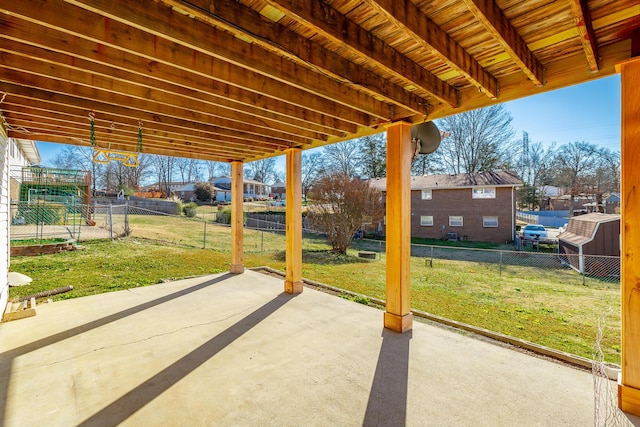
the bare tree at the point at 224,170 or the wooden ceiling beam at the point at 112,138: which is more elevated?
A: the bare tree at the point at 224,170

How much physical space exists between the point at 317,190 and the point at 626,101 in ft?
33.4

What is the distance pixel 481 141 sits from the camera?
935 inches

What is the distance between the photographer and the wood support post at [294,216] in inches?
209

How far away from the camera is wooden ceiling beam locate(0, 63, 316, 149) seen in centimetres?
267

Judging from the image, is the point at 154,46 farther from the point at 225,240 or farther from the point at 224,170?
the point at 224,170

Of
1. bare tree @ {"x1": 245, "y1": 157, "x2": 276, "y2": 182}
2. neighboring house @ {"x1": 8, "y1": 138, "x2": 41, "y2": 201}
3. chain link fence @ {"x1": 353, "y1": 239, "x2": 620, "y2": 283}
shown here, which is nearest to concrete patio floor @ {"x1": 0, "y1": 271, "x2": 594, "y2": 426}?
chain link fence @ {"x1": 353, "y1": 239, "x2": 620, "y2": 283}

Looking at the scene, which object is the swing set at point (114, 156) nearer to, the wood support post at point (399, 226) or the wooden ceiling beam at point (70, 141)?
the wooden ceiling beam at point (70, 141)

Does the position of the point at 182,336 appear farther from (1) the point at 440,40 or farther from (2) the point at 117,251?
(2) the point at 117,251

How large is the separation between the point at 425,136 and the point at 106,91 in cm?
362

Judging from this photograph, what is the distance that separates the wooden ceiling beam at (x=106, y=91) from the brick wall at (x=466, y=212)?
1658 cm

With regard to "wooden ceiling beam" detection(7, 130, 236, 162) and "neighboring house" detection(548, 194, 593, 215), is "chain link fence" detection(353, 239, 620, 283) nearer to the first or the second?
"wooden ceiling beam" detection(7, 130, 236, 162)

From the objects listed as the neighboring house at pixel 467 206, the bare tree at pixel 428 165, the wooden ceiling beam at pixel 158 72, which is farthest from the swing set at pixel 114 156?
the bare tree at pixel 428 165

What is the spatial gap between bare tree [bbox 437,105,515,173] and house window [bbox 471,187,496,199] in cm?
750

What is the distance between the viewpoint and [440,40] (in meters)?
2.19
